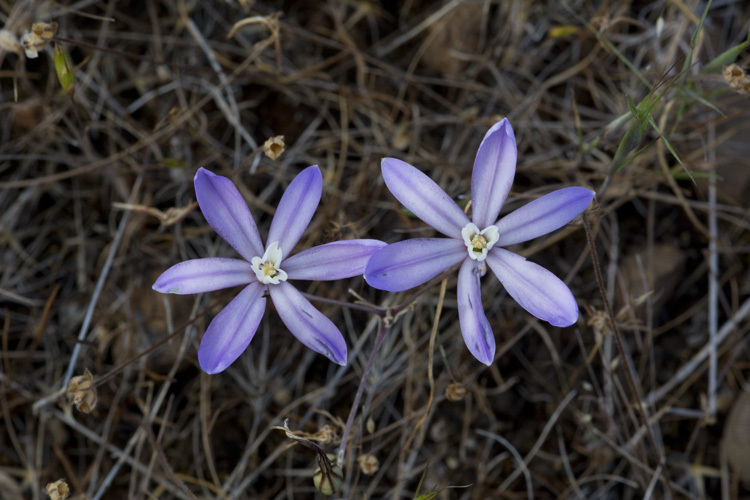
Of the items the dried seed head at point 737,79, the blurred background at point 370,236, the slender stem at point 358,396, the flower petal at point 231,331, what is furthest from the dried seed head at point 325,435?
the dried seed head at point 737,79

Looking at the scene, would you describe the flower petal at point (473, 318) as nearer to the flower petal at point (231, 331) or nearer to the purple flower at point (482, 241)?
the purple flower at point (482, 241)

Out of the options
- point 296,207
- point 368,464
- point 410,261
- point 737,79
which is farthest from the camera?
point 368,464

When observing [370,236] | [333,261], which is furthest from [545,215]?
[370,236]

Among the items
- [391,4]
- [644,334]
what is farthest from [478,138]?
[644,334]

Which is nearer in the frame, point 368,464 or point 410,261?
point 410,261

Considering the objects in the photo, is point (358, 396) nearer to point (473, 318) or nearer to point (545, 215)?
point (473, 318)

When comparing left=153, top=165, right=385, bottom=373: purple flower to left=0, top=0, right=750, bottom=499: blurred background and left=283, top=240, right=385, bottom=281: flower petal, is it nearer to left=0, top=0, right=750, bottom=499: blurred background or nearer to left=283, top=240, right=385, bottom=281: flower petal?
left=283, top=240, right=385, bottom=281: flower petal
